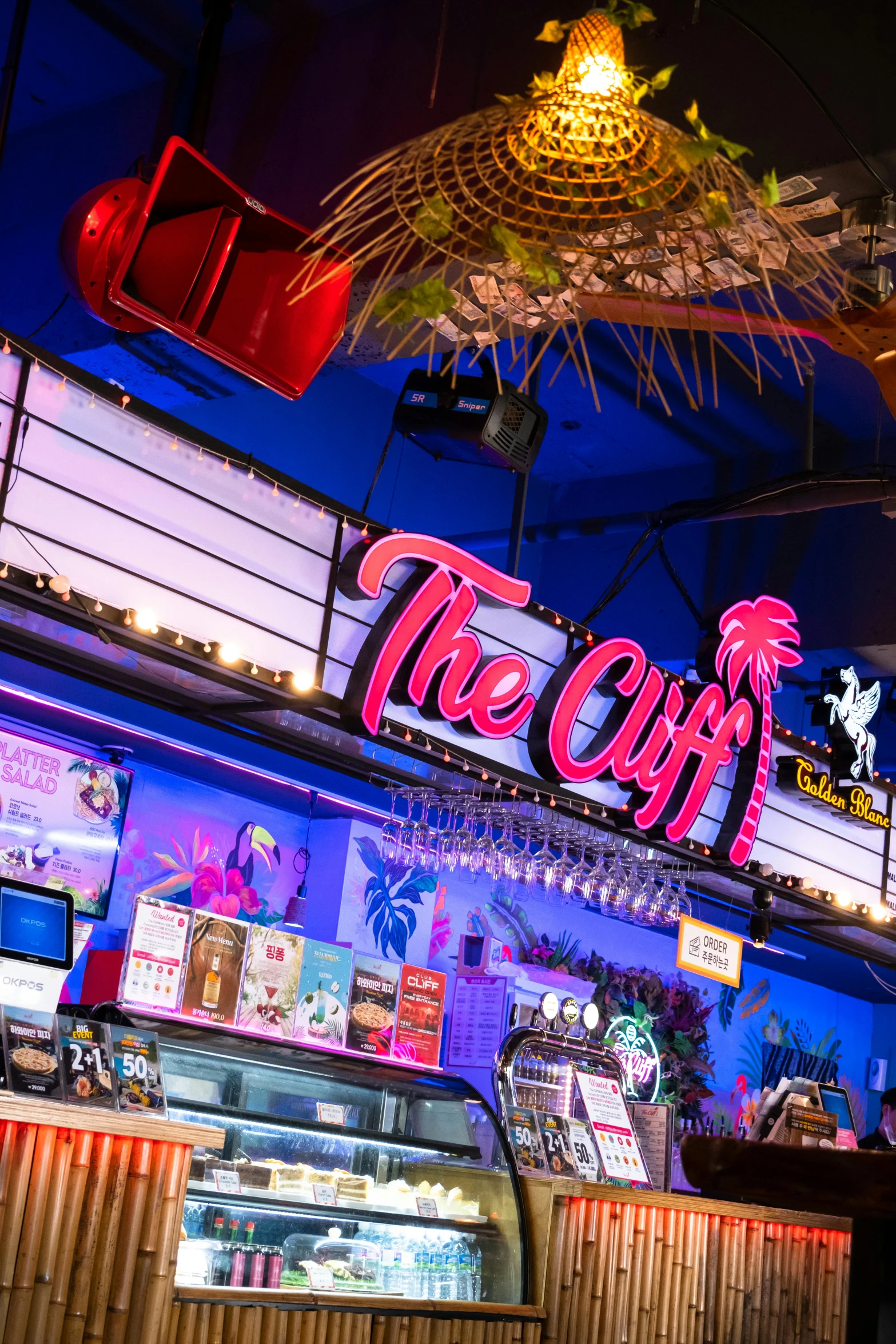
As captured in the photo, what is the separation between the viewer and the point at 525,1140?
235 inches

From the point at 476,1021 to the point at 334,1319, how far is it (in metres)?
4.35

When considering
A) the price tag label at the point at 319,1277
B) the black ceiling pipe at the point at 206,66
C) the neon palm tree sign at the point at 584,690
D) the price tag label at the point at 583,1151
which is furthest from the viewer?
the price tag label at the point at 583,1151

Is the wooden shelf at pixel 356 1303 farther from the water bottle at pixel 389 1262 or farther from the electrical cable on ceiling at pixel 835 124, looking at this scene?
the electrical cable on ceiling at pixel 835 124

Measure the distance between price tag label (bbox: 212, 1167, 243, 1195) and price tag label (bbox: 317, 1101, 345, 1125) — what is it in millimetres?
499

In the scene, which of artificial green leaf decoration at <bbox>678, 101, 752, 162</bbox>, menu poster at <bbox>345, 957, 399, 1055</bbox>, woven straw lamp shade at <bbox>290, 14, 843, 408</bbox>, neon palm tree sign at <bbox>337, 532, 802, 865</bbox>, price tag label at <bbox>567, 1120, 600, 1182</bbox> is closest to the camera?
artificial green leaf decoration at <bbox>678, 101, 752, 162</bbox>

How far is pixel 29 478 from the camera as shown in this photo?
4.81 meters

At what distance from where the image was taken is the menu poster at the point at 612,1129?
21.0 ft

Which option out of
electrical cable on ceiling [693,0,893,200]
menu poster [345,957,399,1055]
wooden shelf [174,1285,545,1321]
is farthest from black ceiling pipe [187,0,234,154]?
wooden shelf [174,1285,545,1321]

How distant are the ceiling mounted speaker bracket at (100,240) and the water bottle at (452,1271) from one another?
3.55 m

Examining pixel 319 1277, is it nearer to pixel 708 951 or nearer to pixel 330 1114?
pixel 330 1114

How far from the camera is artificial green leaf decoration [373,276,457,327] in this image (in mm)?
2064

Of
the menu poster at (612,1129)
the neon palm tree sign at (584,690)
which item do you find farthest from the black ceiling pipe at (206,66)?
the menu poster at (612,1129)

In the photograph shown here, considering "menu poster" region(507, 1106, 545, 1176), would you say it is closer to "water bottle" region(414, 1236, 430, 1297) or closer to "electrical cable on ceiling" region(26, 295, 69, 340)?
"water bottle" region(414, 1236, 430, 1297)

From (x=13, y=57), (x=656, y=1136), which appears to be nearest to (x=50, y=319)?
(x=13, y=57)
